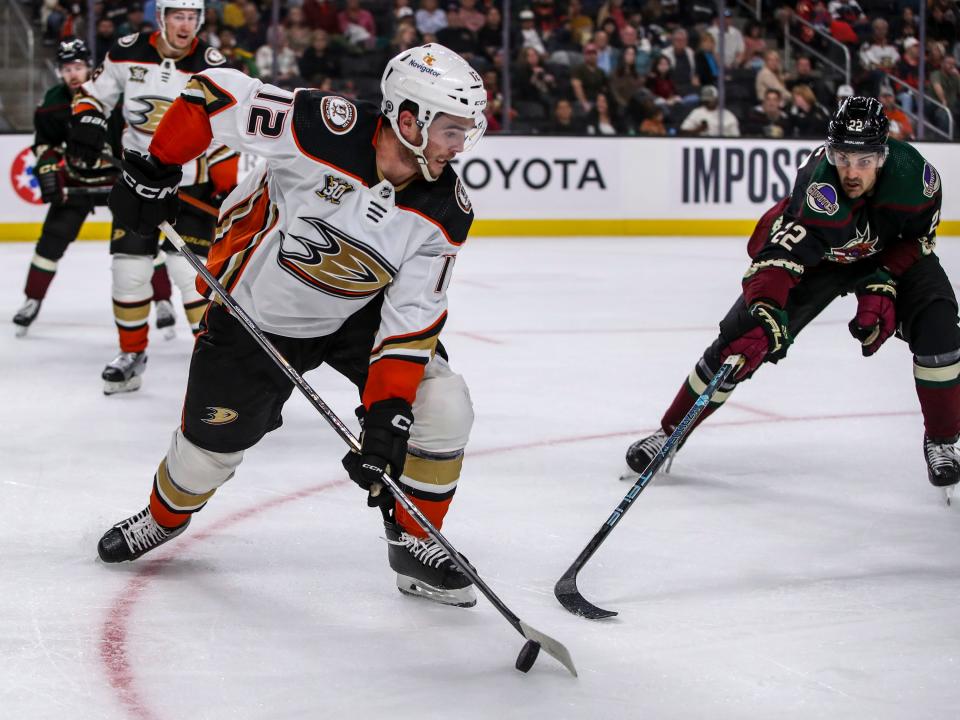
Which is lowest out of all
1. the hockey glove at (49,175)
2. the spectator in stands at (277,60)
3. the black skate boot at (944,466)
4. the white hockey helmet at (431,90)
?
the spectator in stands at (277,60)

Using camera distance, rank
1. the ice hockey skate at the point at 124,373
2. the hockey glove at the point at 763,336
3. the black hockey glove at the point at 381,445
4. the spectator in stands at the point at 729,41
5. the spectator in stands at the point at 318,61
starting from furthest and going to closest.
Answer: the spectator in stands at the point at 729,41 < the spectator in stands at the point at 318,61 < the ice hockey skate at the point at 124,373 < the hockey glove at the point at 763,336 < the black hockey glove at the point at 381,445

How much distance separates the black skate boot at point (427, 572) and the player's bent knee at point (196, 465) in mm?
339

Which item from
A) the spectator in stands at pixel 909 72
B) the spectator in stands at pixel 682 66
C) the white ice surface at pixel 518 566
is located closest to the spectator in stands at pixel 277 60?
the spectator in stands at pixel 682 66

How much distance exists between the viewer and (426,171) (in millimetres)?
2213

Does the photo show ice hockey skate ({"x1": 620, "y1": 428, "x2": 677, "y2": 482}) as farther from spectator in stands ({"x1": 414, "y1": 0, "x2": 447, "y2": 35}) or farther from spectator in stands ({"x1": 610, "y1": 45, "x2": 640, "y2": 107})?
spectator in stands ({"x1": 414, "y1": 0, "x2": 447, "y2": 35})

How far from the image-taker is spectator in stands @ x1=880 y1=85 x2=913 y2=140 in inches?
417

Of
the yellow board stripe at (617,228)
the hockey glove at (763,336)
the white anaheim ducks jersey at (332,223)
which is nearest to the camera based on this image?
the white anaheim ducks jersey at (332,223)

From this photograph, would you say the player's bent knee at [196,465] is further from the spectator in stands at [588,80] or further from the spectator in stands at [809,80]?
the spectator in stands at [809,80]

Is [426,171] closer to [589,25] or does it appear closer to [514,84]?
[514,84]

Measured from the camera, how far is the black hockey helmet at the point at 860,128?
2.88 meters

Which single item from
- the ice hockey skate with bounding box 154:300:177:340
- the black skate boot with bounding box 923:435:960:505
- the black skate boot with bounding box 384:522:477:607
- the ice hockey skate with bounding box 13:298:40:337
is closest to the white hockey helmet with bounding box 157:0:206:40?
the ice hockey skate with bounding box 154:300:177:340

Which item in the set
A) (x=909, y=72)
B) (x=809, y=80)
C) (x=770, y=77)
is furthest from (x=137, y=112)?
(x=909, y=72)

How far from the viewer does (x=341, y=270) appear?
90.7 inches

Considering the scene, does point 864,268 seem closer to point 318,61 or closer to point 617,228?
point 617,228
